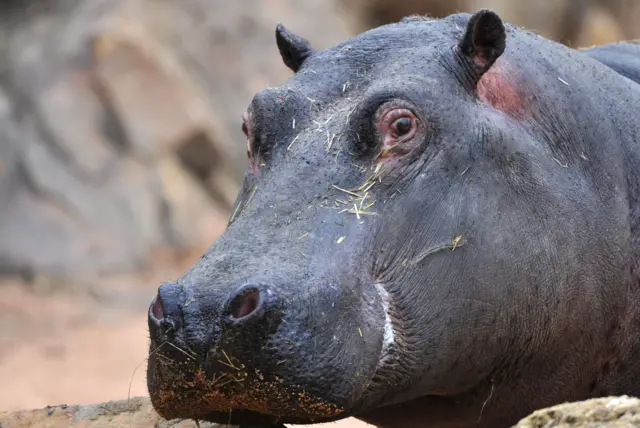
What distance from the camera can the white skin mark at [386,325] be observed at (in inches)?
125

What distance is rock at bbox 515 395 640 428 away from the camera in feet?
7.90

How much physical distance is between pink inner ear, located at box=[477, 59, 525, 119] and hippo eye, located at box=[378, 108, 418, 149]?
0.41 metres

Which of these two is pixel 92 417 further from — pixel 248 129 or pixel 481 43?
pixel 481 43

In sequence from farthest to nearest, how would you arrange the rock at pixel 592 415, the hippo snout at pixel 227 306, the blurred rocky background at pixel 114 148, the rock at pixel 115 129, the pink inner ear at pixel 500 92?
the rock at pixel 115 129 → the blurred rocky background at pixel 114 148 → the pink inner ear at pixel 500 92 → the hippo snout at pixel 227 306 → the rock at pixel 592 415

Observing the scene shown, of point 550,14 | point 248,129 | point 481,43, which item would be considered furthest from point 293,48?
point 550,14

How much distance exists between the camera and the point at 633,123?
13.8 feet

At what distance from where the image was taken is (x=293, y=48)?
4094mm

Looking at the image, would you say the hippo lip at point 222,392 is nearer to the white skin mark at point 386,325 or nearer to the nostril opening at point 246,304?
the nostril opening at point 246,304

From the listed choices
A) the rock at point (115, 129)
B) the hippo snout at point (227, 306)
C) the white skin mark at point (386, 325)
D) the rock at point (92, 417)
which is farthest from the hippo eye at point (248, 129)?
the rock at point (115, 129)

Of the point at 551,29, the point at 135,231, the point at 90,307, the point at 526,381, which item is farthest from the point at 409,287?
→ the point at 551,29

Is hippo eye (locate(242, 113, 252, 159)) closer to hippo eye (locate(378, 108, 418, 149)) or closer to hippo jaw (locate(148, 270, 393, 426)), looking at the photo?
hippo eye (locate(378, 108, 418, 149))

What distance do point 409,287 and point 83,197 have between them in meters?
9.66

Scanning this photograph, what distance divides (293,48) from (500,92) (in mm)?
885

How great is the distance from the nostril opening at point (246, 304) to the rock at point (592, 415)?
0.79m
